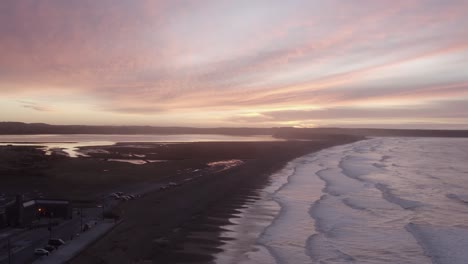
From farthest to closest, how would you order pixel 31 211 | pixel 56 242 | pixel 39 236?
1. pixel 31 211
2. pixel 39 236
3. pixel 56 242

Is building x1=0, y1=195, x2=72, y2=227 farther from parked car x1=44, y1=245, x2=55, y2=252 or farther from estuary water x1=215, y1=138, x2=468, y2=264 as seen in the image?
estuary water x1=215, y1=138, x2=468, y2=264

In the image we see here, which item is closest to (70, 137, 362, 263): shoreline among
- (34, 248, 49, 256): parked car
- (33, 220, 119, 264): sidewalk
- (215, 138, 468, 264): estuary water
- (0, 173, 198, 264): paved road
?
(33, 220, 119, 264): sidewalk

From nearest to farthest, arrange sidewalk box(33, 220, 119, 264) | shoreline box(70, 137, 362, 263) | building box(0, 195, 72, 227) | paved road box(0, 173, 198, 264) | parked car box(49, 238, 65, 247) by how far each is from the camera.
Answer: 1. sidewalk box(33, 220, 119, 264)
2. paved road box(0, 173, 198, 264)
3. shoreline box(70, 137, 362, 263)
4. parked car box(49, 238, 65, 247)
5. building box(0, 195, 72, 227)

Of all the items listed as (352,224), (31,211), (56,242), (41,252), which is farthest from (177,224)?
(352,224)

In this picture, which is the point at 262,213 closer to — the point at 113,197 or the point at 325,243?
the point at 325,243

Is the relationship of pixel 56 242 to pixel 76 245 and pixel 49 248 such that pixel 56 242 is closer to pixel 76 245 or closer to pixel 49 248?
pixel 49 248

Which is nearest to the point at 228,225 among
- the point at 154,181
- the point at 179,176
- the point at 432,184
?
the point at 154,181

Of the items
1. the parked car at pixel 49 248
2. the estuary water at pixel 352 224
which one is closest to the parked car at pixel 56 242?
the parked car at pixel 49 248
